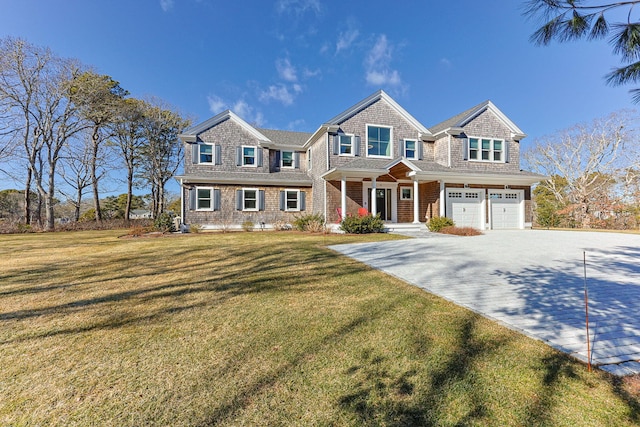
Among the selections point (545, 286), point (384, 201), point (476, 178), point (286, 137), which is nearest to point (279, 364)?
point (545, 286)

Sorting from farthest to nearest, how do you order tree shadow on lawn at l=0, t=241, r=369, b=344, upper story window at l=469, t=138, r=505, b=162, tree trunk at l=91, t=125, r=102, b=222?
tree trunk at l=91, t=125, r=102, b=222 → upper story window at l=469, t=138, r=505, b=162 → tree shadow on lawn at l=0, t=241, r=369, b=344

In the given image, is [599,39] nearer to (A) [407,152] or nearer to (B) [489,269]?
(B) [489,269]

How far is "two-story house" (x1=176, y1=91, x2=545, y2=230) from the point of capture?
15312 mm

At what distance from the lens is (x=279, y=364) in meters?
2.26

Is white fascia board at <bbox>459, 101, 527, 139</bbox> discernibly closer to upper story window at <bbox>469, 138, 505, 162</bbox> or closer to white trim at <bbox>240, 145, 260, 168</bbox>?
upper story window at <bbox>469, 138, 505, 162</bbox>


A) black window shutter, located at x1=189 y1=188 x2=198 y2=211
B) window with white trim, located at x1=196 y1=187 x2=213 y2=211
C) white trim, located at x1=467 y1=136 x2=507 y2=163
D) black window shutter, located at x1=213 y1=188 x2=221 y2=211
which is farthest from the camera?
white trim, located at x1=467 y1=136 x2=507 y2=163

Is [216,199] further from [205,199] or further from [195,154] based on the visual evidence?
[195,154]

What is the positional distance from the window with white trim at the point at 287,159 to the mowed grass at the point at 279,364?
15129mm

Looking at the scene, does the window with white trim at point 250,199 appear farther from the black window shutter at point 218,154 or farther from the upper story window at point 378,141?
the upper story window at point 378,141

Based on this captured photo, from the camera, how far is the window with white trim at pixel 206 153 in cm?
1648

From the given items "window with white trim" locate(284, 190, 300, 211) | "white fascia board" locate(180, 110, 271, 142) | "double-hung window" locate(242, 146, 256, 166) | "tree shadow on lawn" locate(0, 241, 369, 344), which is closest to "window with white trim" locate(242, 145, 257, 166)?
"double-hung window" locate(242, 146, 256, 166)

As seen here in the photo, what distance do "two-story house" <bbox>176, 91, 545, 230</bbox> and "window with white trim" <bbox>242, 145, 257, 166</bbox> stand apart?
65mm

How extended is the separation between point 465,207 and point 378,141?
263 inches

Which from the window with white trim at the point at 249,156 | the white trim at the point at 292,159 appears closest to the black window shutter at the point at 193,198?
the window with white trim at the point at 249,156
